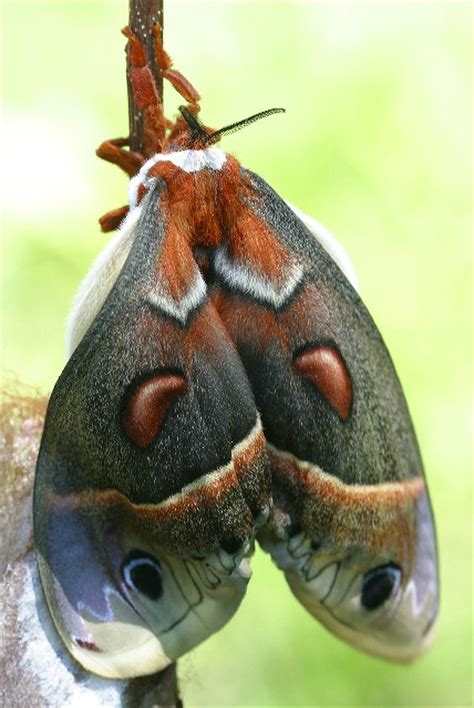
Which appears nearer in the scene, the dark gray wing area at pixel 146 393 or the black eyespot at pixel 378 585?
the dark gray wing area at pixel 146 393

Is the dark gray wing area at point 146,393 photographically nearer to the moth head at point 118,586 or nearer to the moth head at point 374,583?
the moth head at point 118,586

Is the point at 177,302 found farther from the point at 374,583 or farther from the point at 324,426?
the point at 374,583

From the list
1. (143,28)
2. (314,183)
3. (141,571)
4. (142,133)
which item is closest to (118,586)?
(141,571)

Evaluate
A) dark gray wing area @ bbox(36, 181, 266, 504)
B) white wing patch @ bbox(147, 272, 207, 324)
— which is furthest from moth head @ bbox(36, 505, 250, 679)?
white wing patch @ bbox(147, 272, 207, 324)

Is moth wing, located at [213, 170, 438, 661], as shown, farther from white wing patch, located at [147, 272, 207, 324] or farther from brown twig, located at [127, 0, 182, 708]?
brown twig, located at [127, 0, 182, 708]

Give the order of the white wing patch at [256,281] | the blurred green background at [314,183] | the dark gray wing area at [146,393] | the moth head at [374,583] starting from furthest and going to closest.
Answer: the blurred green background at [314,183]
the moth head at [374,583]
the white wing patch at [256,281]
the dark gray wing area at [146,393]

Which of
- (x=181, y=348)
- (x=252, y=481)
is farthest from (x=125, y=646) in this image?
(x=181, y=348)

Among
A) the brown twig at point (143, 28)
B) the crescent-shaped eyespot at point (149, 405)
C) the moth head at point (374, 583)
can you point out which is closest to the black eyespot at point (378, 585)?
the moth head at point (374, 583)
